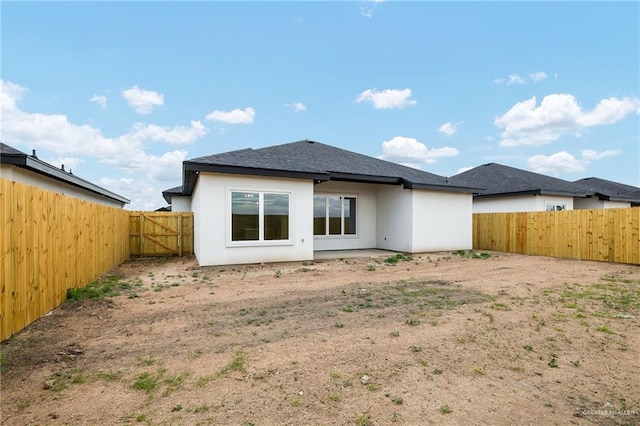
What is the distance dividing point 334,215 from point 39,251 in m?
10.8

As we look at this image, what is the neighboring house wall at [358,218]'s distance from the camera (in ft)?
45.9

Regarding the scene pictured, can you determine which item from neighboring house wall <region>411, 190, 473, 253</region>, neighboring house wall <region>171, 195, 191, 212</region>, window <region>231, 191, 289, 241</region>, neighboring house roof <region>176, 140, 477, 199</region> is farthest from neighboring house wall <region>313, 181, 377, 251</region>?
neighboring house wall <region>171, 195, 191, 212</region>

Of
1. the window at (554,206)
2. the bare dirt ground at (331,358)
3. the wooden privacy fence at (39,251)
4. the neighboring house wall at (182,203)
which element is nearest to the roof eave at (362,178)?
the bare dirt ground at (331,358)

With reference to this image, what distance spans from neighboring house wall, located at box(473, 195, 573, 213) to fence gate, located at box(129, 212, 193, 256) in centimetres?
1609

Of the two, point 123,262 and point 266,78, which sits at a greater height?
point 266,78

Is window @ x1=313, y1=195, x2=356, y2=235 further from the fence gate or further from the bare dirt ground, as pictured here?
the bare dirt ground

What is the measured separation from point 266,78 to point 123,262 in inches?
439

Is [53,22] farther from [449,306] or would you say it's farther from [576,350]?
[576,350]

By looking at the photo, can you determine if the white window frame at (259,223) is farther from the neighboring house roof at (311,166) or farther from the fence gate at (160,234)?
the fence gate at (160,234)

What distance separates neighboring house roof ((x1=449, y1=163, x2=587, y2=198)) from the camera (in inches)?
650

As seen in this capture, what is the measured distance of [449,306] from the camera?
5.49m

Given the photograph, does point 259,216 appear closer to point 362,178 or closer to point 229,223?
point 229,223

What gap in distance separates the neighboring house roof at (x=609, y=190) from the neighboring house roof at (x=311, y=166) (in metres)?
11.7

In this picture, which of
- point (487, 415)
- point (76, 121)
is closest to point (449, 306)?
point (487, 415)
